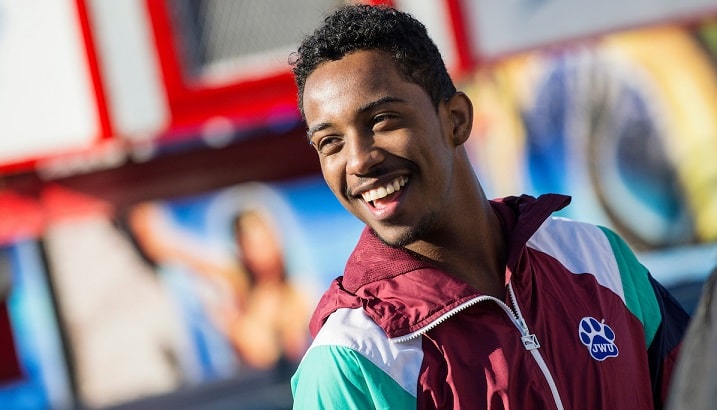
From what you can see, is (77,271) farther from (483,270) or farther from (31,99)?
(483,270)

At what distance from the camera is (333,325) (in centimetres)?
190

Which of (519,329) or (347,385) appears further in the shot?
(519,329)

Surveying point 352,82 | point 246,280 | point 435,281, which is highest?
point 352,82

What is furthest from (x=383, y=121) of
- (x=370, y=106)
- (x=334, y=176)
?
(x=334, y=176)

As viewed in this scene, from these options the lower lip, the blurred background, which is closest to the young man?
the lower lip

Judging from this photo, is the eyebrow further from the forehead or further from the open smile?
the open smile

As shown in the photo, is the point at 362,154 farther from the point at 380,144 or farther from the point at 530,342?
the point at 530,342

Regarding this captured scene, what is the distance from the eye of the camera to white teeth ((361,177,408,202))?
6.40 ft

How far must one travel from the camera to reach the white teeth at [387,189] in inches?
76.9

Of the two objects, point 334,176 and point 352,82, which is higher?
point 352,82

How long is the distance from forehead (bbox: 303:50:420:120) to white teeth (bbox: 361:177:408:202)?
6.1 inches

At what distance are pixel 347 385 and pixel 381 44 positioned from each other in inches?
25.2

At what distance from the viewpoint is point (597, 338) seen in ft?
6.65

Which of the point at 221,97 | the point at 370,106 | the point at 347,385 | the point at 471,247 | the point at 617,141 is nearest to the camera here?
the point at 347,385
